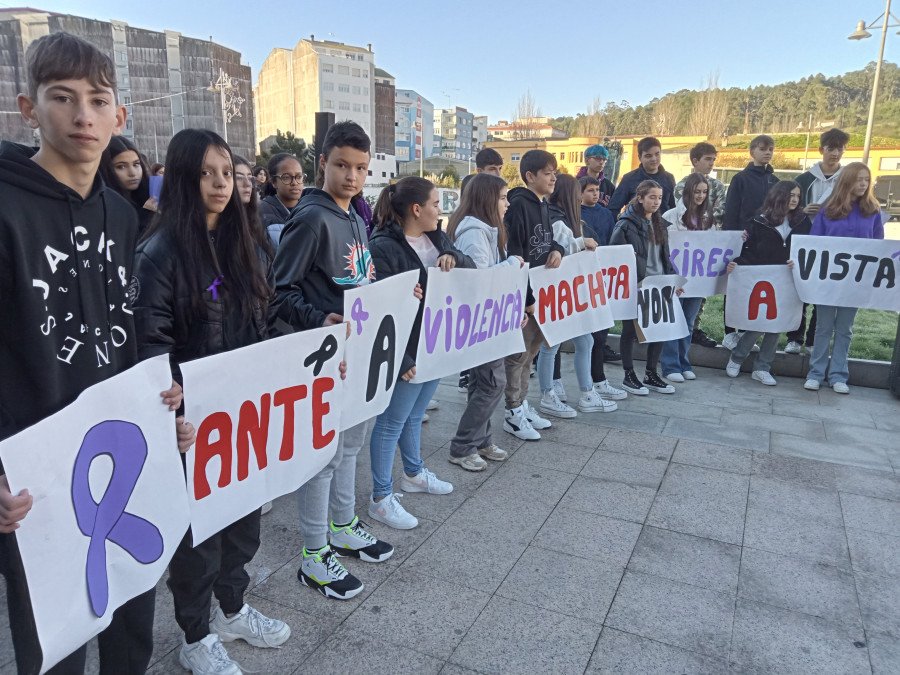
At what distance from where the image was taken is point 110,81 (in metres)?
1.72

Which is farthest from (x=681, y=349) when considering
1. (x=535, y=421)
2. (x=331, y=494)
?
(x=331, y=494)

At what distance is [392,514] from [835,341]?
494 centimetres

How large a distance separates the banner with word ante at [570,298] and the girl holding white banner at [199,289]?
2.63 meters

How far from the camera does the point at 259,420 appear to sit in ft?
7.74

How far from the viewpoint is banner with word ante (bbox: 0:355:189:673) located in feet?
5.03

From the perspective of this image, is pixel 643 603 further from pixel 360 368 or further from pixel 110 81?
pixel 110 81

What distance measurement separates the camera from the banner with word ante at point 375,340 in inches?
115

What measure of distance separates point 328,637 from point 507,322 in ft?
7.75

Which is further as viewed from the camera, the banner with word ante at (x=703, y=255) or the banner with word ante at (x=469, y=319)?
the banner with word ante at (x=703, y=255)

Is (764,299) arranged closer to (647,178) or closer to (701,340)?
(701,340)

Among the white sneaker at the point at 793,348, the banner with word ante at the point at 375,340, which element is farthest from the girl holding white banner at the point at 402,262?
the white sneaker at the point at 793,348

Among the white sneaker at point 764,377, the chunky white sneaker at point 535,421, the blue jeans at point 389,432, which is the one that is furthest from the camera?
the white sneaker at point 764,377

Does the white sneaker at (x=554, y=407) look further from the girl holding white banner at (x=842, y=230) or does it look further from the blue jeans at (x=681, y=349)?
the girl holding white banner at (x=842, y=230)

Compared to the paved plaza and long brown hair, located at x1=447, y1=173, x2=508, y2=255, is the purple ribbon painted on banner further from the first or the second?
long brown hair, located at x1=447, y1=173, x2=508, y2=255
